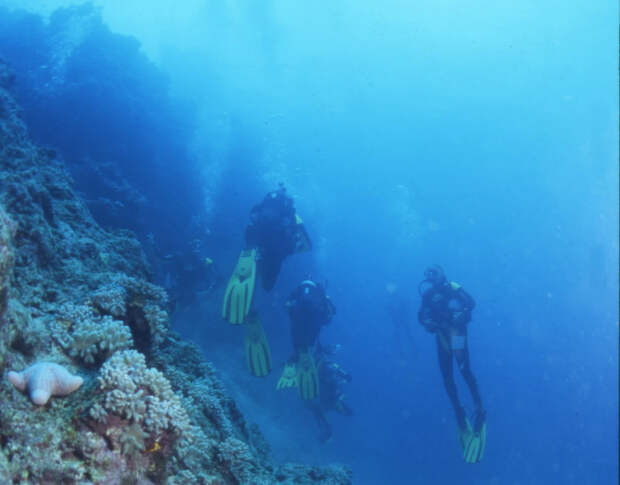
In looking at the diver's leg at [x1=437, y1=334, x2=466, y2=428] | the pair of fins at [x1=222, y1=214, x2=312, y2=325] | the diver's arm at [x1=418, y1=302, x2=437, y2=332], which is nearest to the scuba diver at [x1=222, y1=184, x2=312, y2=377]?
the pair of fins at [x1=222, y1=214, x2=312, y2=325]

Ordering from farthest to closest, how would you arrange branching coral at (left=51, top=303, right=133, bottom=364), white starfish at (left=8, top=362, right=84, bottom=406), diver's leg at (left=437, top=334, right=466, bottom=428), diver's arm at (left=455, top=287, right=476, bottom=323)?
diver's leg at (left=437, top=334, right=466, bottom=428) < diver's arm at (left=455, top=287, right=476, bottom=323) < branching coral at (left=51, top=303, right=133, bottom=364) < white starfish at (left=8, top=362, right=84, bottom=406)

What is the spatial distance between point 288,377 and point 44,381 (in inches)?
291

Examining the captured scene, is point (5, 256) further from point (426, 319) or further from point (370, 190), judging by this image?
point (370, 190)

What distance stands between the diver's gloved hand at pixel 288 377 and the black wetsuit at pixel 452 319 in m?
3.45

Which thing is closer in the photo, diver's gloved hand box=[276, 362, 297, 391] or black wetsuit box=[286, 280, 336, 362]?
diver's gloved hand box=[276, 362, 297, 391]

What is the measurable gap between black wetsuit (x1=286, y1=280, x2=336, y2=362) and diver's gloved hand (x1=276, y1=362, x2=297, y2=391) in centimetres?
23

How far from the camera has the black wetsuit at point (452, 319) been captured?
9.52 m

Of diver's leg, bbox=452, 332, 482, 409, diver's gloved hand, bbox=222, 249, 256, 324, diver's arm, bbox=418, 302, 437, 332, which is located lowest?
diver's gloved hand, bbox=222, 249, 256, 324

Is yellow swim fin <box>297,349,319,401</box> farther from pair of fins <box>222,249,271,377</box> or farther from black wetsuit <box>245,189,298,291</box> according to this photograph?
black wetsuit <box>245,189,298,291</box>

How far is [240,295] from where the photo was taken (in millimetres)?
7977

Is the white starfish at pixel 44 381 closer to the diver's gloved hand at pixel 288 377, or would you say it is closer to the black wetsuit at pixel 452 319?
the diver's gloved hand at pixel 288 377

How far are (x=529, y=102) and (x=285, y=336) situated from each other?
9551 cm

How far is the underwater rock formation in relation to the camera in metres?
2.06

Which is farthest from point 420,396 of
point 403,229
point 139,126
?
point 139,126
